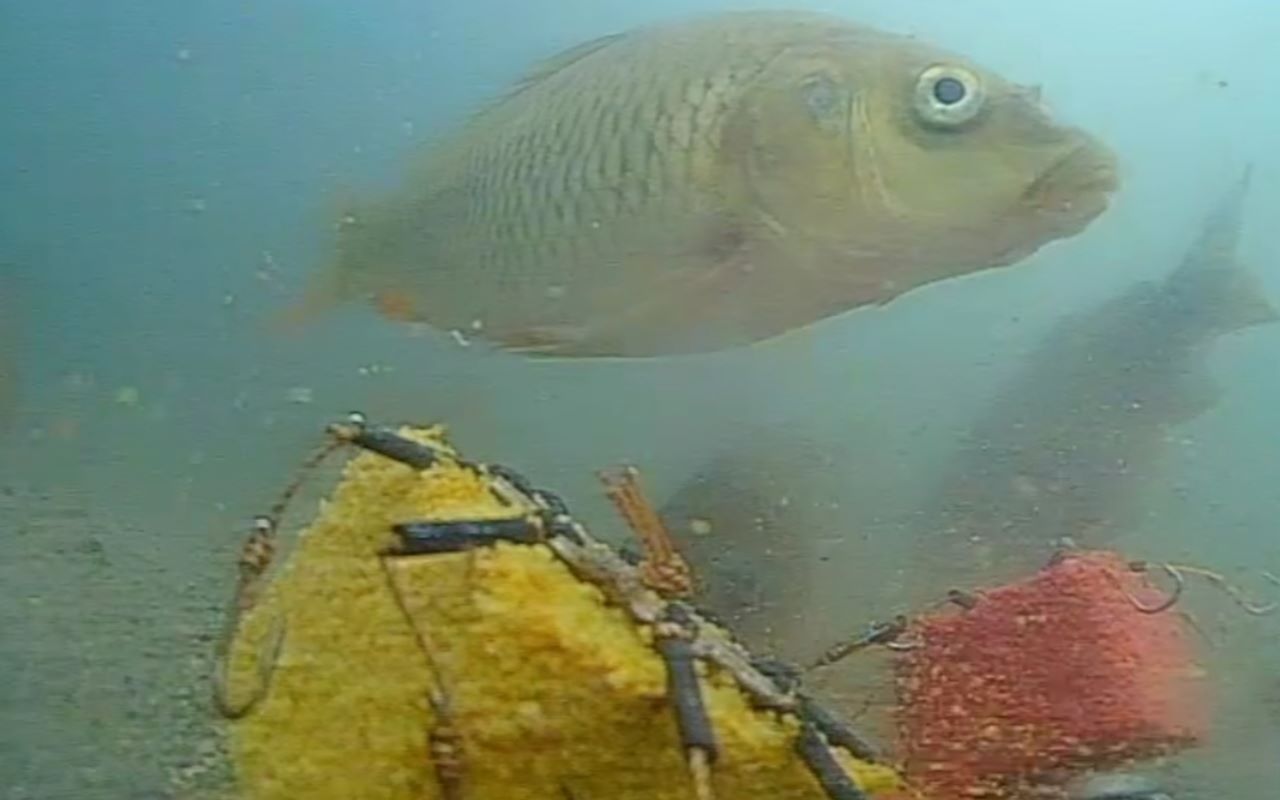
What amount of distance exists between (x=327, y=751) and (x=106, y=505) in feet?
0.55

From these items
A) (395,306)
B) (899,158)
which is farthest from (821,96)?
(395,306)

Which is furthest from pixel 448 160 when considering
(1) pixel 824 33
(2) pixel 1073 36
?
(2) pixel 1073 36

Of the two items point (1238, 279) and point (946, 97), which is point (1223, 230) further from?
point (946, 97)

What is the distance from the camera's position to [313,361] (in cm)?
72

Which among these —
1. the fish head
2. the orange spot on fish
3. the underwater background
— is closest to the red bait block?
the underwater background

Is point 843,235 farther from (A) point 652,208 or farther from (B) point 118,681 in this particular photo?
(B) point 118,681

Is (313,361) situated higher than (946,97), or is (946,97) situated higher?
(946,97)

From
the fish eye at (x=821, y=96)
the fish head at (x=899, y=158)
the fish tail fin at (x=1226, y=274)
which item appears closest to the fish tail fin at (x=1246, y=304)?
the fish tail fin at (x=1226, y=274)

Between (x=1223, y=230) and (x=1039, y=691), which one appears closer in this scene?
(x=1039, y=691)

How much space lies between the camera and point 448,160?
0.74 metres

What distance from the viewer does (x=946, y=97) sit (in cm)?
73

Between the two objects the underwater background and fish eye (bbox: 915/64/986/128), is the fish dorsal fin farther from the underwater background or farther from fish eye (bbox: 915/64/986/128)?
fish eye (bbox: 915/64/986/128)

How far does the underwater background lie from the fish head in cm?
3

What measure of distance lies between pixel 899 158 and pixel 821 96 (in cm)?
4
